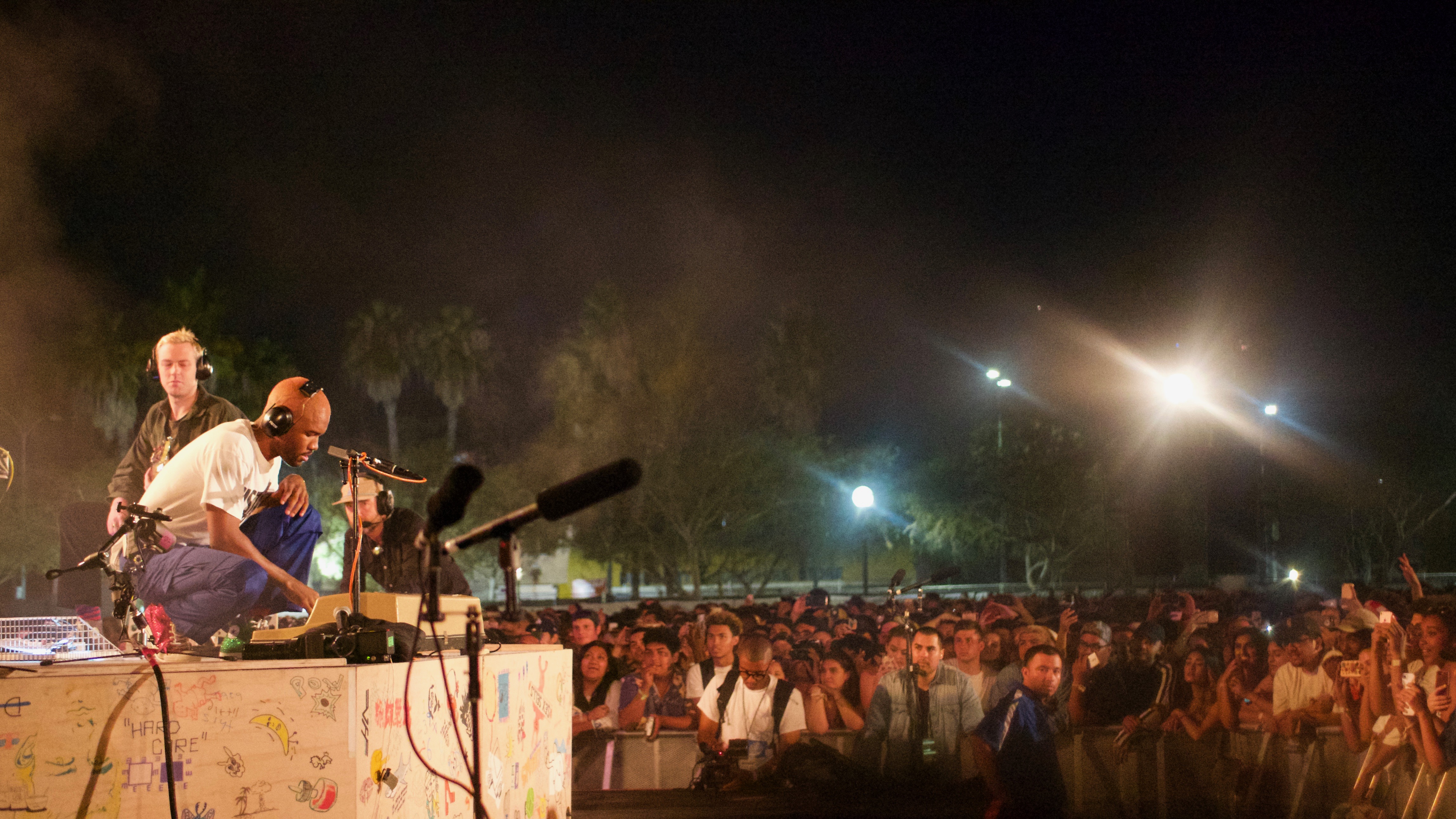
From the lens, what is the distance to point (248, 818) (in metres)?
2.53

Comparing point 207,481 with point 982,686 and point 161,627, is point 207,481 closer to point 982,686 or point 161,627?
point 161,627

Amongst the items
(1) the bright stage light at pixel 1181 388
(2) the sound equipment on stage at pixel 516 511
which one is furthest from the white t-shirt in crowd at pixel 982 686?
(1) the bright stage light at pixel 1181 388

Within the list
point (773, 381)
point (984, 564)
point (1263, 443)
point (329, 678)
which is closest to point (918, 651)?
point (329, 678)

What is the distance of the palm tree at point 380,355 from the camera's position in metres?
34.2

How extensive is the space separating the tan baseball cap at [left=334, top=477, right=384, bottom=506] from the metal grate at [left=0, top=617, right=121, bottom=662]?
4.15ft

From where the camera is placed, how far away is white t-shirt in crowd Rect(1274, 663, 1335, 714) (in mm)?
7352

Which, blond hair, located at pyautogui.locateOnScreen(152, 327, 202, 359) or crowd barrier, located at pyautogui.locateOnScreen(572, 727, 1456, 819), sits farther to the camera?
crowd barrier, located at pyautogui.locateOnScreen(572, 727, 1456, 819)

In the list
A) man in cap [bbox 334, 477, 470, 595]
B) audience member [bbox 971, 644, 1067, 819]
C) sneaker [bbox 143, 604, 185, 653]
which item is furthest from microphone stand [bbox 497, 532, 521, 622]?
audience member [bbox 971, 644, 1067, 819]

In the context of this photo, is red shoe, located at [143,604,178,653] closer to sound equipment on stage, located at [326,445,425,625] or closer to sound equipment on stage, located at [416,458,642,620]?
sound equipment on stage, located at [326,445,425,625]

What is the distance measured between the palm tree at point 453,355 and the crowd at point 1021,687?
2753 cm

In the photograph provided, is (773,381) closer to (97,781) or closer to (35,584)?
(35,584)

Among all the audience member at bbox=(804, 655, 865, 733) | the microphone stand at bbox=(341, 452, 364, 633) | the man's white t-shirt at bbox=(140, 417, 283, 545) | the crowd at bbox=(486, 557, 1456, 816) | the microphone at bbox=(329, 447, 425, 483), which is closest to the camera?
the microphone stand at bbox=(341, 452, 364, 633)

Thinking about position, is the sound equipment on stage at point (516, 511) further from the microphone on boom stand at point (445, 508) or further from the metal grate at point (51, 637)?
the metal grate at point (51, 637)

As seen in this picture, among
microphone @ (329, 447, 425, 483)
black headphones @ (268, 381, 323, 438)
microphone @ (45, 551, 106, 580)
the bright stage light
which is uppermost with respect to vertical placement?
the bright stage light
